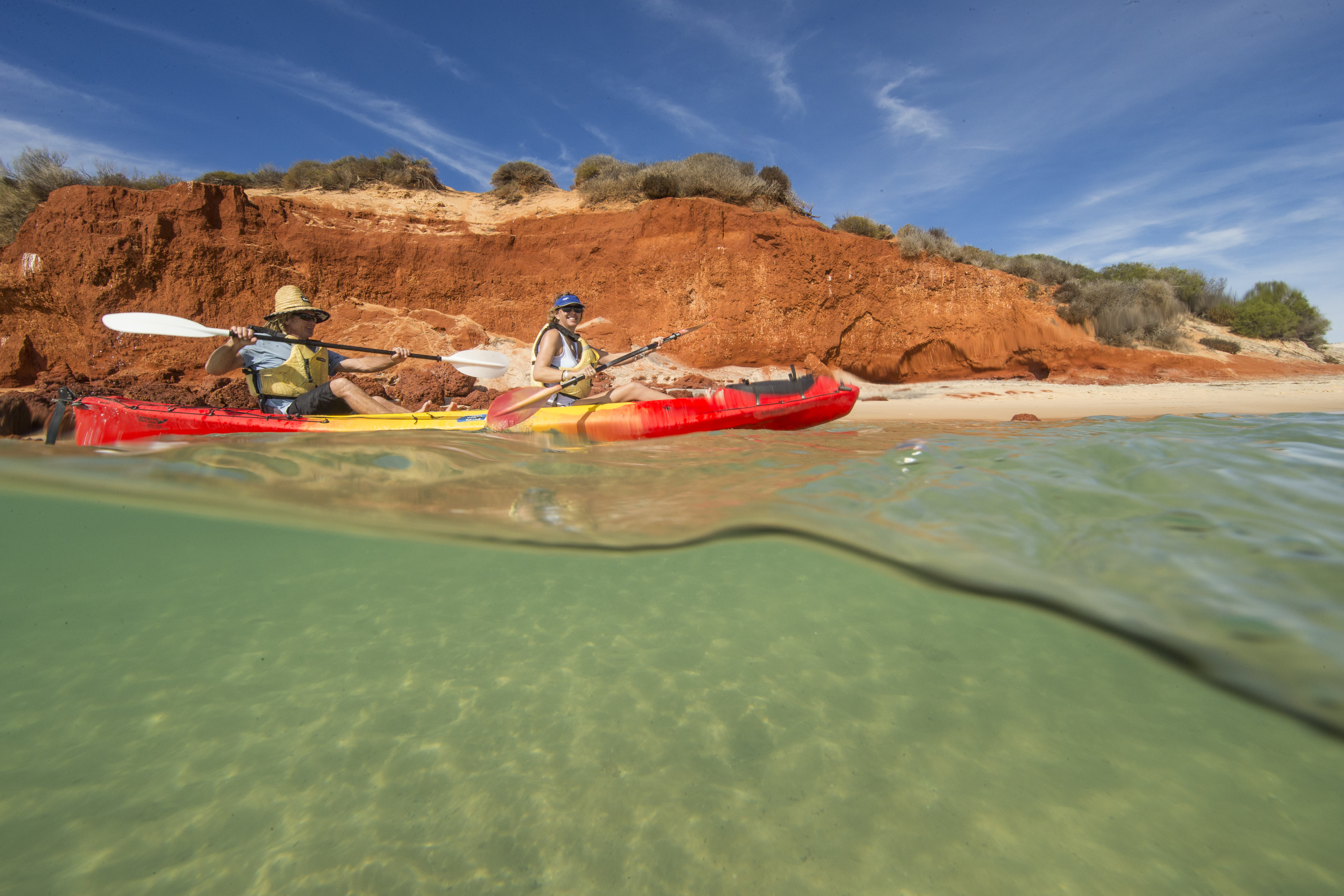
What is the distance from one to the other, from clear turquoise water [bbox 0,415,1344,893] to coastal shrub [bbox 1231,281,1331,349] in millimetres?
22063

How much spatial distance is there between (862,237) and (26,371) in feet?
60.2

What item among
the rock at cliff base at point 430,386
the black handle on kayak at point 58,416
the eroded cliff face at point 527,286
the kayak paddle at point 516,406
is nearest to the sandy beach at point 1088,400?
the eroded cliff face at point 527,286

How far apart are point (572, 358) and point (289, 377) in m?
3.07

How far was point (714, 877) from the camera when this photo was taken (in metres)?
1.03

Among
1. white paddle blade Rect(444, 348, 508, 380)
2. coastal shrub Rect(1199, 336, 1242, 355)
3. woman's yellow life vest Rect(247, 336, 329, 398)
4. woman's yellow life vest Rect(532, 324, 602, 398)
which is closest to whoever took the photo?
woman's yellow life vest Rect(247, 336, 329, 398)

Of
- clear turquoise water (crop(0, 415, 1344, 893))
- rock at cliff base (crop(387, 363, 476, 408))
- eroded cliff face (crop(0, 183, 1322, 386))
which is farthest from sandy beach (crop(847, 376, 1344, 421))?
rock at cliff base (crop(387, 363, 476, 408))

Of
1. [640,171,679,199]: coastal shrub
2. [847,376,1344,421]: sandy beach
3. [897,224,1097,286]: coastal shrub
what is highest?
A: [640,171,679,199]: coastal shrub

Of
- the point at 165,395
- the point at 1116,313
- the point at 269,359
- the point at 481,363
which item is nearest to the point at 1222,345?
the point at 1116,313

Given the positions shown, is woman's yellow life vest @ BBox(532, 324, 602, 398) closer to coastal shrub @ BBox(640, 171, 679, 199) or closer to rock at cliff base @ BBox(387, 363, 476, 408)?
rock at cliff base @ BBox(387, 363, 476, 408)

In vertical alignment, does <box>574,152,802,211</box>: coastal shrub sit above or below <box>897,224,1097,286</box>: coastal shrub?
above

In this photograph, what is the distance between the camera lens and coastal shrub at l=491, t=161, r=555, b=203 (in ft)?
50.5

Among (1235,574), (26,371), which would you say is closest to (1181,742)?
(1235,574)

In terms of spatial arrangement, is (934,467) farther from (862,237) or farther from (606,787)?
(862,237)

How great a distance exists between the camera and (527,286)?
13.5 meters
